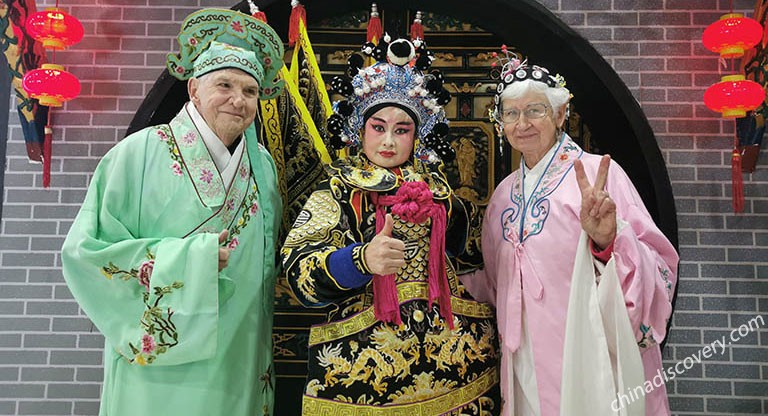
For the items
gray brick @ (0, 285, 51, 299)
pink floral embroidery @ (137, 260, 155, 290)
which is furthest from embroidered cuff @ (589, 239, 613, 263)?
gray brick @ (0, 285, 51, 299)

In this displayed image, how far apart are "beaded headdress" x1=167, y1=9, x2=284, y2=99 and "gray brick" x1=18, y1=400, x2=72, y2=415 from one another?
1.88 m

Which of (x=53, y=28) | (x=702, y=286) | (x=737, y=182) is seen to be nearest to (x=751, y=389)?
(x=702, y=286)

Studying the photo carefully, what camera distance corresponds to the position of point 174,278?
232cm

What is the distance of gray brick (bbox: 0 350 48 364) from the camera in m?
3.42

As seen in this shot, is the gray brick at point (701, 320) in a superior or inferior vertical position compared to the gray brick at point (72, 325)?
superior

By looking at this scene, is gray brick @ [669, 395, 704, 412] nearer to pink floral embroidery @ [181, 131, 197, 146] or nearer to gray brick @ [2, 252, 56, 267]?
pink floral embroidery @ [181, 131, 197, 146]

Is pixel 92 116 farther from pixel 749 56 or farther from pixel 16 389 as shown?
pixel 749 56

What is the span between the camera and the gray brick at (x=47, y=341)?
3.43 metres

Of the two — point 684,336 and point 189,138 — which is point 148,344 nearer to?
point 189,138

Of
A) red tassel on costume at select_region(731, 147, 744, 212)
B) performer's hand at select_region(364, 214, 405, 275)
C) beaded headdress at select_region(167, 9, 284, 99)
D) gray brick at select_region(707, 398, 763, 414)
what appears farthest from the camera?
gray brick at select_region(707, 398, 763, 414)

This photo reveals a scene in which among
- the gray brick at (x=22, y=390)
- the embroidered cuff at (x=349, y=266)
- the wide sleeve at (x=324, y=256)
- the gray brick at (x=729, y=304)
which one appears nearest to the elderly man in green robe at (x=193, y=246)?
the wide sleeve at (x=324, y=256)

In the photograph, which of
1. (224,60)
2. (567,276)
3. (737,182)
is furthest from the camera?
(737,182)

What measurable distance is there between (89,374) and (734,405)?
3.27 meters

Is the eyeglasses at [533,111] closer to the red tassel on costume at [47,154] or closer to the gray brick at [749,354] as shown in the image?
the gray brick at [749,354]
